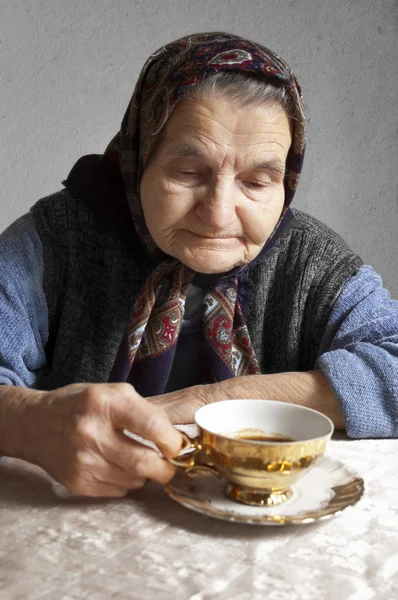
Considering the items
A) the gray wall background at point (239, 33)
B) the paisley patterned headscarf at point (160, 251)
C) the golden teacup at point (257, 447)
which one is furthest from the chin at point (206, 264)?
the gray wall background at point (239, 33)

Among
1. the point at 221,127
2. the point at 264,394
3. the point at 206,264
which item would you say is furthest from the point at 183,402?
the point at 221,127

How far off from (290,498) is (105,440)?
0.23 meters

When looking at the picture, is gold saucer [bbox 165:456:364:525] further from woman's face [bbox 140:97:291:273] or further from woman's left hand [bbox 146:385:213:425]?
woman's face [bbox 140:97:291:273]

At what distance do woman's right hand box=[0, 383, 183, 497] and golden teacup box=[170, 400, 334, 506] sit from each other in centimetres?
4

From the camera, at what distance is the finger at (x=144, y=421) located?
0.85 metres

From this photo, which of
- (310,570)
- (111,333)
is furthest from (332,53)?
(310,570)

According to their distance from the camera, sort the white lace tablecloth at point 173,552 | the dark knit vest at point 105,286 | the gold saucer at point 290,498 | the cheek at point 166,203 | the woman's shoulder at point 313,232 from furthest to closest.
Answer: the woman's shoulder at point 313,232, the dark knit vest at point 105,286, the cheek at point 166,203, the gold saucer at point 290,498, the white lace tablecloth at point 173,552

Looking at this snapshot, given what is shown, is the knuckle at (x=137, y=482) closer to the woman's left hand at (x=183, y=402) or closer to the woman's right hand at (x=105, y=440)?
the woman's right hand at (x=105, y=440)

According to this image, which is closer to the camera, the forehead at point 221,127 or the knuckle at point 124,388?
the knuckle at point 124,388

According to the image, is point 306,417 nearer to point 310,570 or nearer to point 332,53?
point 310,570

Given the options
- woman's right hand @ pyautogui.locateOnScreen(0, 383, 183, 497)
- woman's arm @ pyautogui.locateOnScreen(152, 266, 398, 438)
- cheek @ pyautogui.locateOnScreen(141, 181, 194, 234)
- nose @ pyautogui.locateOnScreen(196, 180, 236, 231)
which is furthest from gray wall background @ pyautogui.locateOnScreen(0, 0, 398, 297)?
woman's right hand @ pyautogui.locateOnScreen(0, 383, 183, 497)

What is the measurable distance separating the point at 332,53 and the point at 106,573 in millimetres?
2888

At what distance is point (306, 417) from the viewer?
96 centimetres

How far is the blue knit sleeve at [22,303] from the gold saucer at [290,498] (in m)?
0.51
